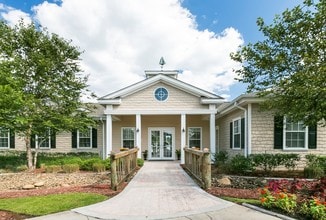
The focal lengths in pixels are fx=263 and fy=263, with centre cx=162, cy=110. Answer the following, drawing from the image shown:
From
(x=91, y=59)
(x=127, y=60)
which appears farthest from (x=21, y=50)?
(x=127, y=60)

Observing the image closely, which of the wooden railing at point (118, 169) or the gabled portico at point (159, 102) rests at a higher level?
the gabled portico at point (159, 102)

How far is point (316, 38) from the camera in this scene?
7.38 meters

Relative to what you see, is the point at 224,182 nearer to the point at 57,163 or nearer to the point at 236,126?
the point at 236,126

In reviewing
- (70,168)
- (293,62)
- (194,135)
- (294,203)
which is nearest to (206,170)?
(294,203)

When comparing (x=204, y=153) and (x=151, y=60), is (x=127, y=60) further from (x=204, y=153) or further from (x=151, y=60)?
(x=204, y=153)

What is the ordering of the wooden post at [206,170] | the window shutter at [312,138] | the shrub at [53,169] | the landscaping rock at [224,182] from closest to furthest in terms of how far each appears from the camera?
the wooden post at [206,170] < the landscaping rock at [224,182] < the window shutter at [312,138] < the shrub at [53,169]

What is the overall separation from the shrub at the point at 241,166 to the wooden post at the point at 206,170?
10.6 feet

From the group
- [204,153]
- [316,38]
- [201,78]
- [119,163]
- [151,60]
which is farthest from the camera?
[201,78]

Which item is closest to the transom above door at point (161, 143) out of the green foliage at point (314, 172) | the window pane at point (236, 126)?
the window pane at point (236, 126)

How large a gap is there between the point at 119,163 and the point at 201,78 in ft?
60.5

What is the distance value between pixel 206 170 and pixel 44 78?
10.7 metres

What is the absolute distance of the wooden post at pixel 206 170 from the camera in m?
7.96

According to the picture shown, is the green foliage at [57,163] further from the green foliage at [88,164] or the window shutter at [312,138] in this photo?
the window shutter at [312,138]

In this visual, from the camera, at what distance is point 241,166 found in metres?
10.9
